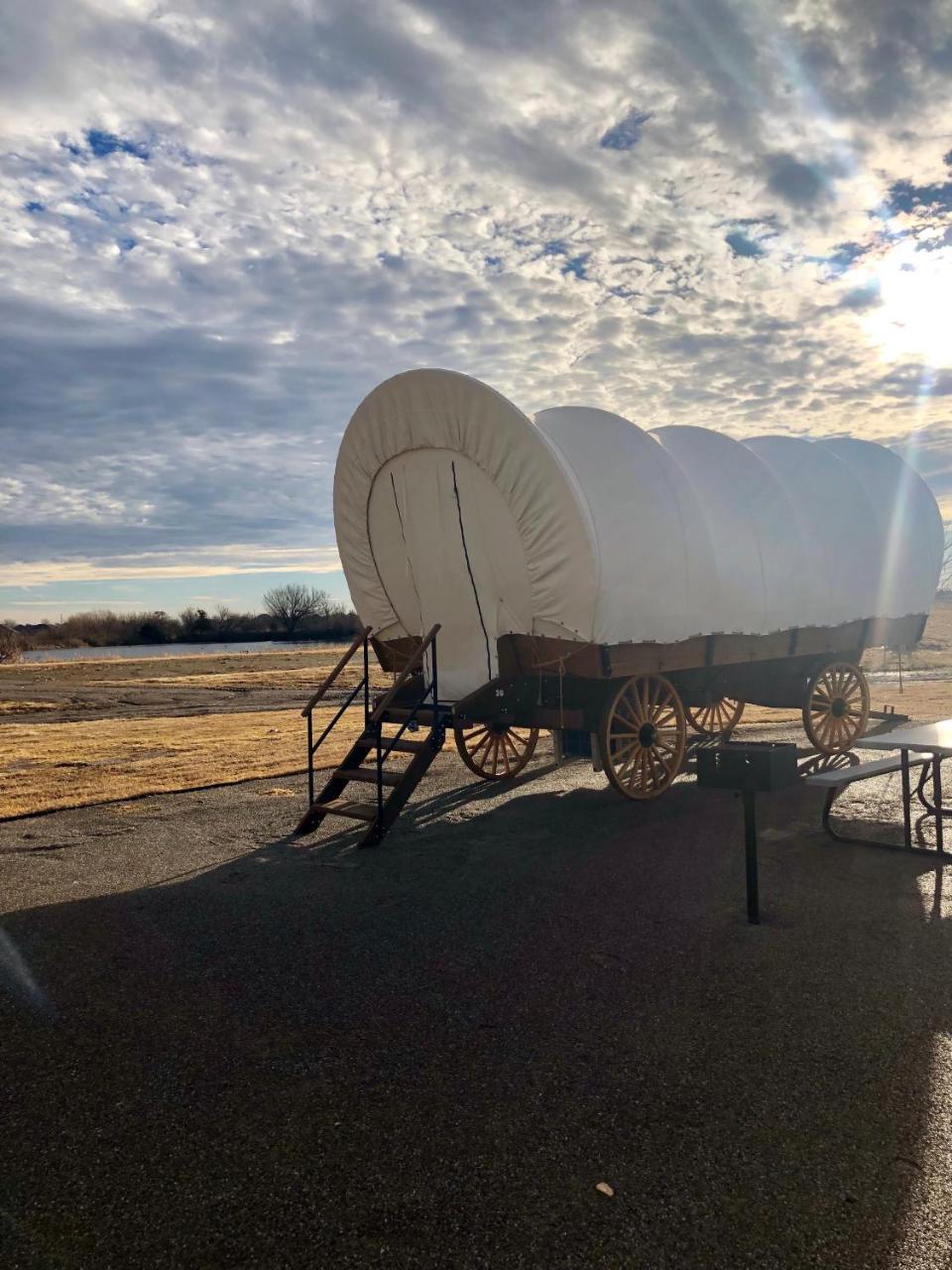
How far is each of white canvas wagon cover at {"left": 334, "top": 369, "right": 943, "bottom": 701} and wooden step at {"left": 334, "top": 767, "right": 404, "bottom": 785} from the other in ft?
3.98

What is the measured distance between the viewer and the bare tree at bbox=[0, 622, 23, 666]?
44.9 meters

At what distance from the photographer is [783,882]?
5996 mm

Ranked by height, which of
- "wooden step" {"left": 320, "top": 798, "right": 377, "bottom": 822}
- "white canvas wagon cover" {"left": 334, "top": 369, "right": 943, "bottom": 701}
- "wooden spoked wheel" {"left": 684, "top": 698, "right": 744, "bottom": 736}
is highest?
"white canvas wagon cover" {"left": 334, "top": 369, "right": 943, "bottom": 701}

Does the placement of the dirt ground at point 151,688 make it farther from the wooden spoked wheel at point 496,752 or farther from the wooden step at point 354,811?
the wooden step at point 354,811

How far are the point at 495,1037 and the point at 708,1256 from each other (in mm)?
1462

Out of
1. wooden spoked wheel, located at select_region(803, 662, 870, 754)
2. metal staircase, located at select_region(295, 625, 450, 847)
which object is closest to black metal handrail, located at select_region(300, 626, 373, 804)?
metal staircase, located at select_region(295, 625, 450, 847)

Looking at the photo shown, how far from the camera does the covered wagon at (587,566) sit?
7.61m

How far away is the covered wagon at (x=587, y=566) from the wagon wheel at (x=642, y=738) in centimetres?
2

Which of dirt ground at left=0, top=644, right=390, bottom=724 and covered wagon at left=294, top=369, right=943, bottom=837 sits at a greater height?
covered wagon at left=294, top=369, right=943, bottom=837

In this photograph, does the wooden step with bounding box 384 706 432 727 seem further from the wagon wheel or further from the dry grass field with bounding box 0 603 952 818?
the dry grass field with bounding box 0 603 952 818

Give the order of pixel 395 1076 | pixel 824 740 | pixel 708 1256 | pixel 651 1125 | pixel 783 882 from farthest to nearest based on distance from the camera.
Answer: pixel 824 740 → pixel 783 882 → pixel 395 1076 → pixel 651 1125 → pixel 708 1256

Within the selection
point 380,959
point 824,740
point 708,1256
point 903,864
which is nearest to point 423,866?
point 380,959

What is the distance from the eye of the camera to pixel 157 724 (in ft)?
54.6

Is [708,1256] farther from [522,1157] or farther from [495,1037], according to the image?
[495,1037]
